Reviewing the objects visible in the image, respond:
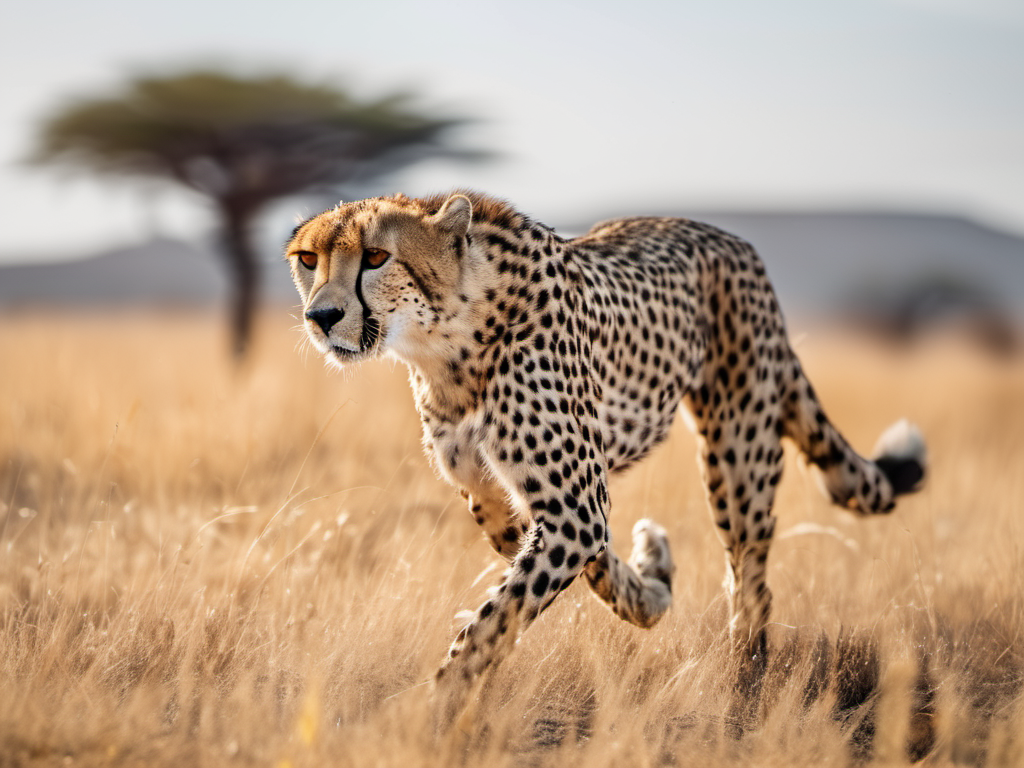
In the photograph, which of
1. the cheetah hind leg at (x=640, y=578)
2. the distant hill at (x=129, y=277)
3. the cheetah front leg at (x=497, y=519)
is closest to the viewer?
the cheetah front leg at (x=497, y=519)

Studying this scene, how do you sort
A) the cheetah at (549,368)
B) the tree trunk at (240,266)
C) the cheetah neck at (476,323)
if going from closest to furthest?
the cheetah at (549,368)
the cheetah neck at (476,323)
the tree trunk at (240,266)

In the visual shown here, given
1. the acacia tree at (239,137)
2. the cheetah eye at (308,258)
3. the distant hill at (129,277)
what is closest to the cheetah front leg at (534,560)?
the cheetah eye at (308,258)

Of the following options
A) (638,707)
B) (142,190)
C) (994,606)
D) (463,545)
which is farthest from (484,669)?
(142,190)

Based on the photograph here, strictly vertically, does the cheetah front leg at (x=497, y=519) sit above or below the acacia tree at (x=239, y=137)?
below

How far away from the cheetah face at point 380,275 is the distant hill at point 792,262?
47757 millimetres

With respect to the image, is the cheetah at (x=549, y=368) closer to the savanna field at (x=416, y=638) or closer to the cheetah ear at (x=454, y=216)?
the cheetah ear at (x=454, y=216)

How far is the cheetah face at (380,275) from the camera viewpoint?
2.42m

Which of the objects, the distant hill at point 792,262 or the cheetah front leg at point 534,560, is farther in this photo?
the distant hill at point 792,262

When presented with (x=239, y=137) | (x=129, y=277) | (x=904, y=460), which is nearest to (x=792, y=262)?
(x=129, y=277)

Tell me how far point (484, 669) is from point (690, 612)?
1221mm

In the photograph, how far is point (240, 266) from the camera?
521 inches

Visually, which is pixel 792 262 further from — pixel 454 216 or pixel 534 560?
pixel 534 560

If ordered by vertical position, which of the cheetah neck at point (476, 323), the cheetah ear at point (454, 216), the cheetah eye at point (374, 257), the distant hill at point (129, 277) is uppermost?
the cheetah ear at point (454, 216)

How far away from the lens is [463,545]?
12.7 feet
